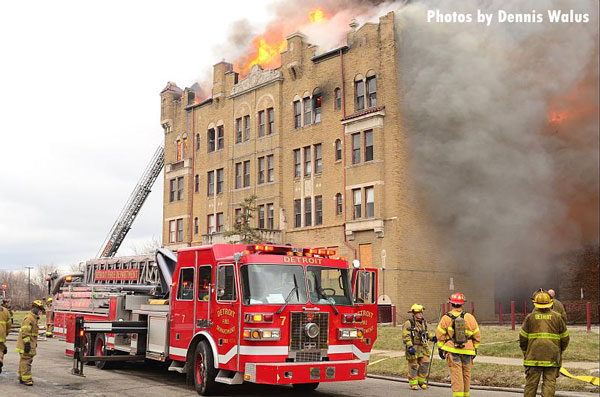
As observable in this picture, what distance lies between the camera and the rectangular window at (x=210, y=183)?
4122 centimetres

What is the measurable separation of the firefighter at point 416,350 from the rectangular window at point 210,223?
28.8 metres

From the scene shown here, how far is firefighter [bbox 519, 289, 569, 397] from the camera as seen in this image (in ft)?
27.6

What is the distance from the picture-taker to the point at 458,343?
9359mm

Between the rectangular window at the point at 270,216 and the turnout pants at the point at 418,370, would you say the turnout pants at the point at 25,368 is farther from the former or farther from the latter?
the rectangular window at the point at 270,216

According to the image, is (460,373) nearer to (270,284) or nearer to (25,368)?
(270,284)

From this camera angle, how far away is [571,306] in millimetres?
32812

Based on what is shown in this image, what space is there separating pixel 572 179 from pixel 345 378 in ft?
65.6

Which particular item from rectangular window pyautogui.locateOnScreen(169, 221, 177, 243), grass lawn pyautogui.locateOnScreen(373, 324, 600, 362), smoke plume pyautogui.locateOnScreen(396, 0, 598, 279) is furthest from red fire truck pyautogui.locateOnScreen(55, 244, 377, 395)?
rectangular window pyautogui.locateOnScreen(169, 221, 177, 243)

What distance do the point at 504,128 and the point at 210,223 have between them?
19.0m

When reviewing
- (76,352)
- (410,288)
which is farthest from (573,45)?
(76,352)

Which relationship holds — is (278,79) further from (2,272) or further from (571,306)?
Result: (2,272)

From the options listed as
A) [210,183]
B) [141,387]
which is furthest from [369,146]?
[141,387]

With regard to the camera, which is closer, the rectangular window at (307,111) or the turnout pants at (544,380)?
the turnout pants at (544,380)

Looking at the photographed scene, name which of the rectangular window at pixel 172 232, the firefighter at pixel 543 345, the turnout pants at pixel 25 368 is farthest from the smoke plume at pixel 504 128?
the turnout pants at pixel 25 368
